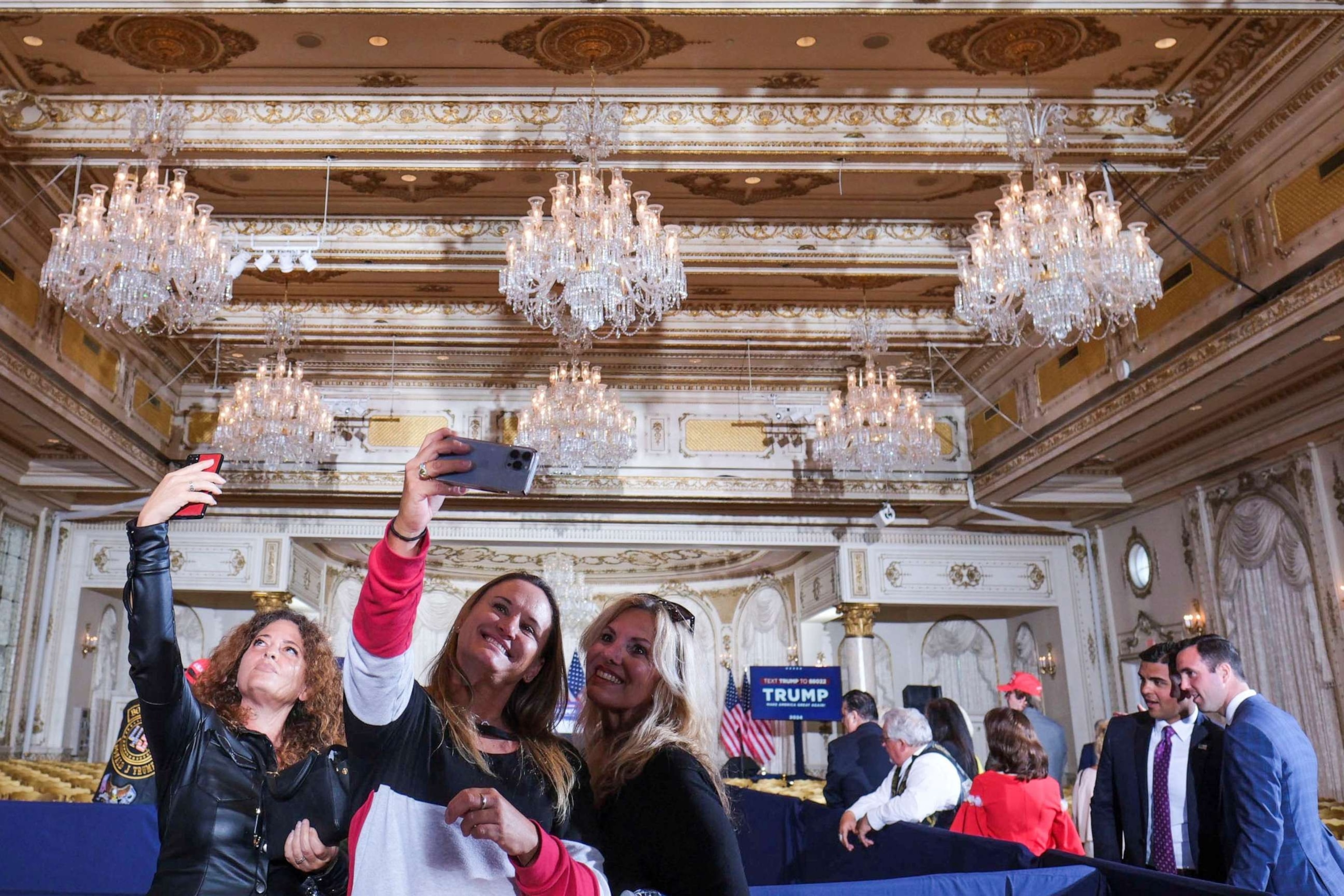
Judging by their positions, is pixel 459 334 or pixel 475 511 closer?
pixel 459 334

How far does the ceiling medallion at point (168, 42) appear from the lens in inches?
243

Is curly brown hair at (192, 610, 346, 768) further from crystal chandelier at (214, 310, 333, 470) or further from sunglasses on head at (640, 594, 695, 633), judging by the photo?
crystal chandelier at (214, 310, 333, 470)

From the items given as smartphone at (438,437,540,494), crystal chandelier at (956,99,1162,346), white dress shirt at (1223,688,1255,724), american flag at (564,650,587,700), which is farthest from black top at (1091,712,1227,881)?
american flag at (564,650,587,700)

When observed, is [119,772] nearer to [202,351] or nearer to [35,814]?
[35,814]

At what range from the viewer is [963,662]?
49.6ft

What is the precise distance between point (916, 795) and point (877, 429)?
18.4 feet

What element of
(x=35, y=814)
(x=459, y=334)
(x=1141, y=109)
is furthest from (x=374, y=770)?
(x=459, y=334)

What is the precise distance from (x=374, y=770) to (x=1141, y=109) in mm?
7612

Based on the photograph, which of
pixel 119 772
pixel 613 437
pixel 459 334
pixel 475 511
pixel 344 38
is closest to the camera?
pixel 119 772

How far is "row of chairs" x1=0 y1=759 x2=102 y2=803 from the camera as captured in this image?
7.35m

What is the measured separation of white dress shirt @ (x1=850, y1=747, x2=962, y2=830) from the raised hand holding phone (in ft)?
11.1

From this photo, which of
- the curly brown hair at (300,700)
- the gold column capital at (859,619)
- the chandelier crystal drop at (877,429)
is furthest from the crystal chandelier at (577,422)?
the curly brown hair at (300,700)

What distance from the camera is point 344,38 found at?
6.43 metres

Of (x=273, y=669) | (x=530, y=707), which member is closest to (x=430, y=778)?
(x=530, y=707)
